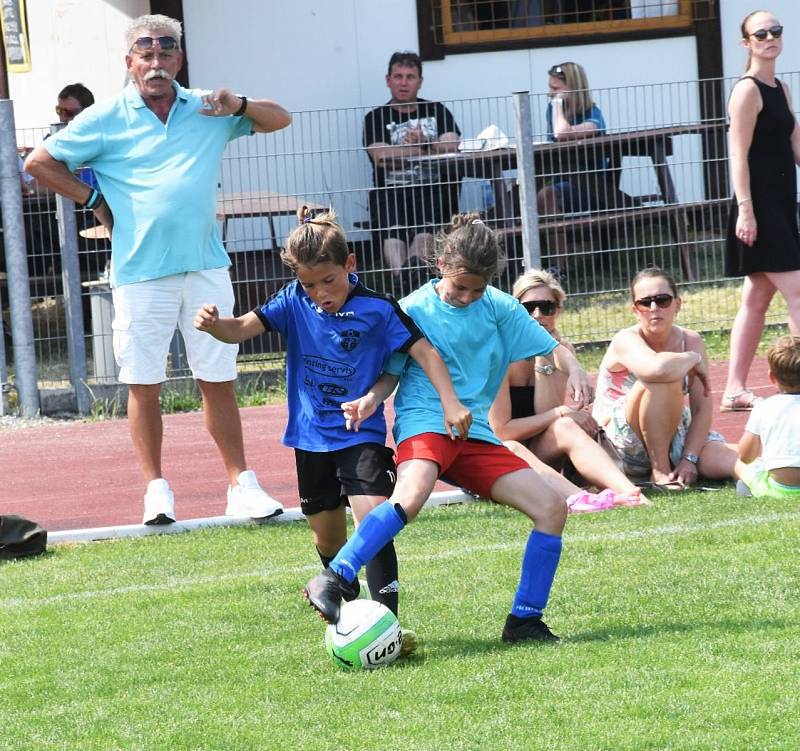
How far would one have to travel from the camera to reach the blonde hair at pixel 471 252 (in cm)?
528

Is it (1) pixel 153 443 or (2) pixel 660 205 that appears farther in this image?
(2) pixel 660 205

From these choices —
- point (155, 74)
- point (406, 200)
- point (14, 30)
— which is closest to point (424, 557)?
point (155, 74)

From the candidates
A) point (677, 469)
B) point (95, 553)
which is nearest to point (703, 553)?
point (677, 469)

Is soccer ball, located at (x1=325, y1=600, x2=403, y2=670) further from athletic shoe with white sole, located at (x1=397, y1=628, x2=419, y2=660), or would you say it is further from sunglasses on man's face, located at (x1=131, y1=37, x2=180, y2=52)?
sunglasses on man's face, located at (x1=131, y1=37, x2=180, y2=52)

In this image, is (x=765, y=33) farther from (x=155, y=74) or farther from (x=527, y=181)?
(x=155, y=74)

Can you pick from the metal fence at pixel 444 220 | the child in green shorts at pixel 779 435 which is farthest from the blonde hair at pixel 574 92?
the child in green shorts at pixel 779 435

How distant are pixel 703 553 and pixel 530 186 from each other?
246 inches

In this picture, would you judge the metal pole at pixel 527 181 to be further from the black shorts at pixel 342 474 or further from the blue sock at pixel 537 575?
the blue sock at pixel 537 575

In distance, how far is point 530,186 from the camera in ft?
39.7

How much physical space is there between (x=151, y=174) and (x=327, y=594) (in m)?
3.54

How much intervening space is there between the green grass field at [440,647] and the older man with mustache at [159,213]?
80 centimetres

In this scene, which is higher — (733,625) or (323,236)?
(323,236)

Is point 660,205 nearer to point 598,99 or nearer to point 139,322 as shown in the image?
point 598,99

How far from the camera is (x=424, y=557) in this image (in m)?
6.66
